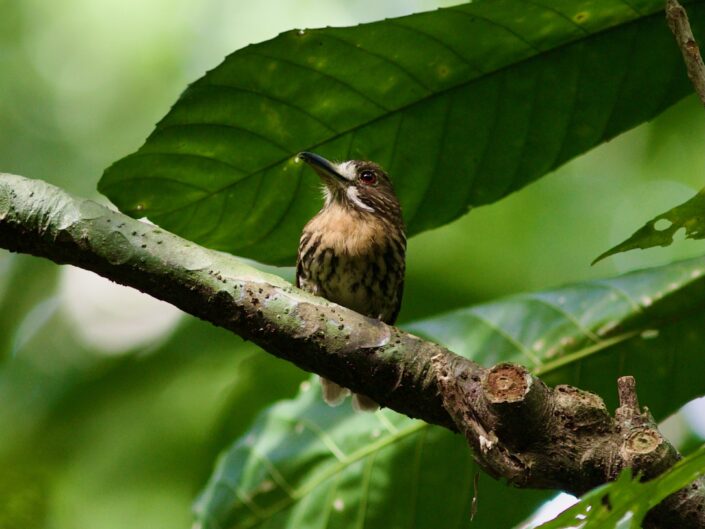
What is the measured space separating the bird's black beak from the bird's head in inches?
2.4

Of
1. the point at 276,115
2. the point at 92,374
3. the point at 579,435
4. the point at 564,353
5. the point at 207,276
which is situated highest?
the point at 92,374

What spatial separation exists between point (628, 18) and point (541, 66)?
0.28 m

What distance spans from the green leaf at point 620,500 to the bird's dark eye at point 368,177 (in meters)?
3.37

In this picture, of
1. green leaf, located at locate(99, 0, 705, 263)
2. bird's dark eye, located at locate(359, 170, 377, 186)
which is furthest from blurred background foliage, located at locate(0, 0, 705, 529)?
green leaf, located at locate(99, 0, 705, 263)

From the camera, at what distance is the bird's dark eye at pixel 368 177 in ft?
15.9

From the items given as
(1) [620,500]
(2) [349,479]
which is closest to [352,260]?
(2) [349,479]

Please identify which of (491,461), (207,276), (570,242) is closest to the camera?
(491,461)

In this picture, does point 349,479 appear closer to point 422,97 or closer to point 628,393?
point 422,97

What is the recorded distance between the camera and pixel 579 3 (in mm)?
3201

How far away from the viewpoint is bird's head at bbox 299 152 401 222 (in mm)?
4711

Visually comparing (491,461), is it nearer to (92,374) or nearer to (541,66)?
(541,66)

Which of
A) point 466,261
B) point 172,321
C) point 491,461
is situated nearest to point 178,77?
point 172,321

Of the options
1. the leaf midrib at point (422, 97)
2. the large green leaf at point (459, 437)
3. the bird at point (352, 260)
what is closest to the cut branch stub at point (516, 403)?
the large green leaf at point (459, 437)

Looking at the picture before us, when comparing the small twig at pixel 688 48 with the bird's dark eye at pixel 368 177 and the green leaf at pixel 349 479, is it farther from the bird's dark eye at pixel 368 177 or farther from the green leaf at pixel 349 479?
the bird's dark eye at pixel 368 177
